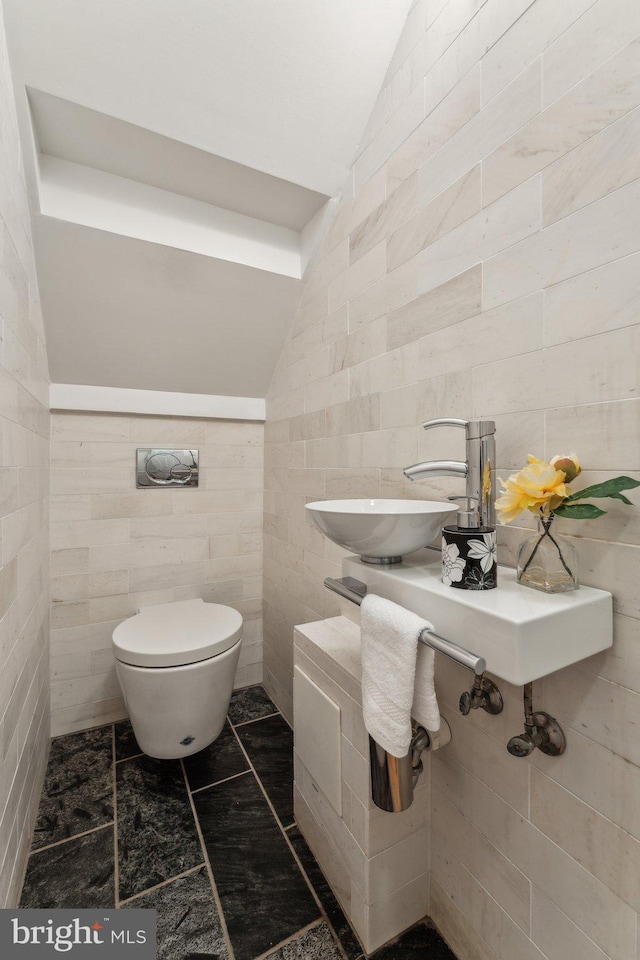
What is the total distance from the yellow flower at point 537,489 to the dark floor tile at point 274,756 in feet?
4.26

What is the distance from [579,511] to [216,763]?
1.61 meters

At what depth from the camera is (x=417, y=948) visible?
955 mm

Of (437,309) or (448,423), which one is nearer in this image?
(448,423)

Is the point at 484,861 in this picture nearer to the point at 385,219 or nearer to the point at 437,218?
the point at 437,218

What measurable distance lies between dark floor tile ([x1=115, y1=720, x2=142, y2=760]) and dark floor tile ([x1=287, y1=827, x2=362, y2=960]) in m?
0.77

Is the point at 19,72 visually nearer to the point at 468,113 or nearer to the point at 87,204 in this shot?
the point at 87,204

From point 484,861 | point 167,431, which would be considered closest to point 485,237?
point 484,861

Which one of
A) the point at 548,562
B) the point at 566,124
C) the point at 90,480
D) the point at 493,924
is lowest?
the point at 493,924

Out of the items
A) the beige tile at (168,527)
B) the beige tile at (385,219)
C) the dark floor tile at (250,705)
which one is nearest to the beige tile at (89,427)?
the beige tile at (168,527)

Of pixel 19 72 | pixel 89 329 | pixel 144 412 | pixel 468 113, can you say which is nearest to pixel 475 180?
pixel 468 113

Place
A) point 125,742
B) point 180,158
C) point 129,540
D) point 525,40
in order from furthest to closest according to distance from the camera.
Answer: point 129,540
point 125,742
point 180,158
point 525,40

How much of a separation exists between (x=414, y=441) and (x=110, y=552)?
1.48 metres

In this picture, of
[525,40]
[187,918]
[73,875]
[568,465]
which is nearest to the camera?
[568,465]

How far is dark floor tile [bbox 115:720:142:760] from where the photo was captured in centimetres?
164
